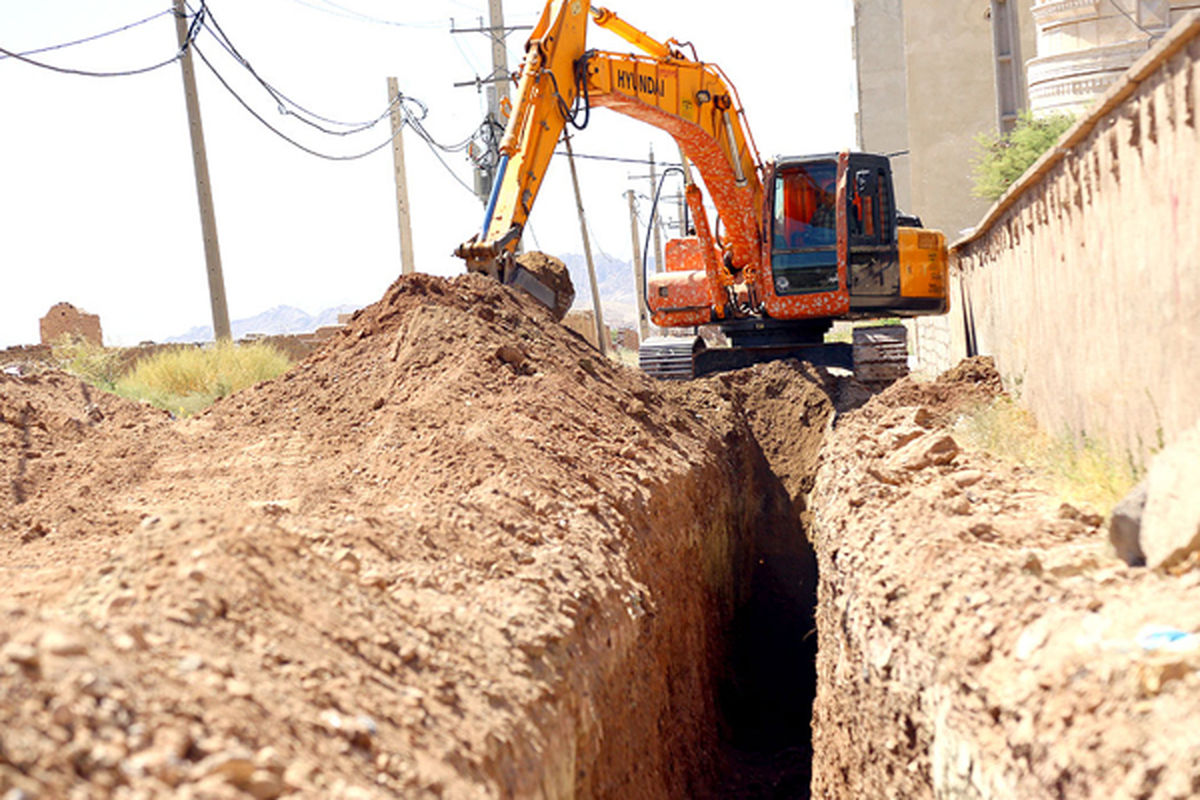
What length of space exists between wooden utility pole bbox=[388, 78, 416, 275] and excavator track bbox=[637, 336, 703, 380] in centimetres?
1018

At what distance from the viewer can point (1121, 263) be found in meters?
6.05

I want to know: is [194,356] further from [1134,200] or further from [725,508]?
[1134,200]

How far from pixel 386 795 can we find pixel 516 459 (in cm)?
390

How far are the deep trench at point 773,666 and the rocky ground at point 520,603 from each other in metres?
0.04

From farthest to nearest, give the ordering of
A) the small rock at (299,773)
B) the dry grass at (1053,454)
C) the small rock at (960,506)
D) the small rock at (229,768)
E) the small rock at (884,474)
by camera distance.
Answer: the small rock at (884,474) < the small rock at (960,506) < the dry grass at (1053,454) < the small rock at (299,773) < the small rock at (229,768)

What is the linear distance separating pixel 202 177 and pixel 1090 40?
15.5 metres

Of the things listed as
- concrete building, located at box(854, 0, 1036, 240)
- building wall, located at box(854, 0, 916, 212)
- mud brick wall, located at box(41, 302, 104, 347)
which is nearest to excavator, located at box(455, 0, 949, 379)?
mud brick wall, located at box(41, 302, 104, 347)

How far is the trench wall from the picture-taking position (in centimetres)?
504

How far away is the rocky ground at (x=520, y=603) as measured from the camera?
315cm

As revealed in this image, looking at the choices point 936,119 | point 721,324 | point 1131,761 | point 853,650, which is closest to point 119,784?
point 1131,761

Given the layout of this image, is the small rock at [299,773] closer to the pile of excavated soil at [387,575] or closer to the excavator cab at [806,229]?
the pile of excavated soil at [387,575]

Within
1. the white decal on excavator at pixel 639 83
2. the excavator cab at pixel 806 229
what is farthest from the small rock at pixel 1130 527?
the excavator cab at pixel 806 229

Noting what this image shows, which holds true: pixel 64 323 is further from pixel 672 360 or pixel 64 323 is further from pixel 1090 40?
pixel 1090 40

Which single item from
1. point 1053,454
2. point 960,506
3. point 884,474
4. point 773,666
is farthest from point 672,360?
point 960,506
